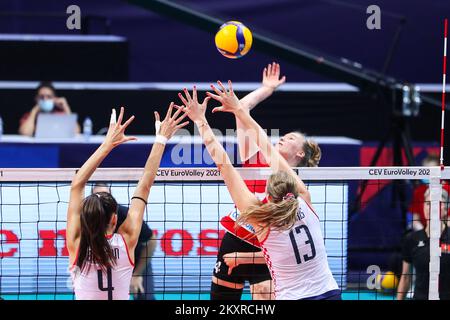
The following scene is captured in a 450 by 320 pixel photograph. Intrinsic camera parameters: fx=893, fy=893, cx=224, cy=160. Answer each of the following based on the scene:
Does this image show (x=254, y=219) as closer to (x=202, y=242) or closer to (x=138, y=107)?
(x=202, y=242)

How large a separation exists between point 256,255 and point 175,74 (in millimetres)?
7996

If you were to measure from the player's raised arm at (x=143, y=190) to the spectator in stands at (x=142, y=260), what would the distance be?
6.87 ft

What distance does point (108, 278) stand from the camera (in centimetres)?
509

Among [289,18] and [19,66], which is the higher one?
[289,18]

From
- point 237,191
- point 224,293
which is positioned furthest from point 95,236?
point 224,293

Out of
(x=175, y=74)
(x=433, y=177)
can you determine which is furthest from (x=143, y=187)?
(x=175, y=74)

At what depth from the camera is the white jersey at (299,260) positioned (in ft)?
17.6

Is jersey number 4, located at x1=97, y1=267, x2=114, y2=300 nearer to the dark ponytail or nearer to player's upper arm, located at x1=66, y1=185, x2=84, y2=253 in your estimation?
the dark ponytail

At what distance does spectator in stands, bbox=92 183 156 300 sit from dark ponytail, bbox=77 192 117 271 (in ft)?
8.03

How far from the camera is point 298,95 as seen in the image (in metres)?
12.1

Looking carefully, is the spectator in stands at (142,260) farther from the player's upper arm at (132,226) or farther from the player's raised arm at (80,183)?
the player's upper arm at (132,226)

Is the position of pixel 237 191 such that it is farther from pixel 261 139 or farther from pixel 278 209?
pixel 261 139

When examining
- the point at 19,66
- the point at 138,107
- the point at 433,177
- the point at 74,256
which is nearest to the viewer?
the point at 74,256

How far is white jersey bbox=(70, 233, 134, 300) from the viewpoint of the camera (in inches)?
200
